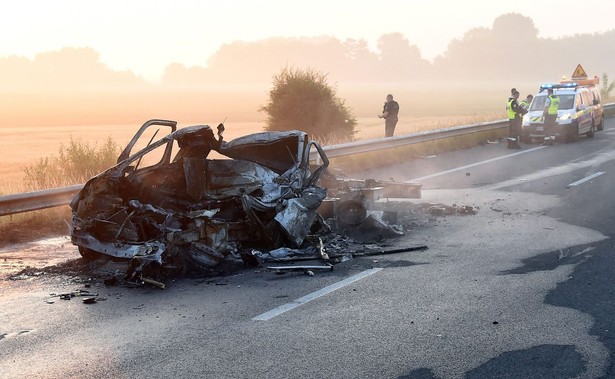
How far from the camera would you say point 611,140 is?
84.5 feet

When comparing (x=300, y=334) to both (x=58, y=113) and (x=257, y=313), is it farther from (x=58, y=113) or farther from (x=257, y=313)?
(x=58, y=113)

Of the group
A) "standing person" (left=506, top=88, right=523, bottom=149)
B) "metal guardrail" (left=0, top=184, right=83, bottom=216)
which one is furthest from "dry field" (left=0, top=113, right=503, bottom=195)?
"standing person" (left=506, top=88, right=523, bottom=149)

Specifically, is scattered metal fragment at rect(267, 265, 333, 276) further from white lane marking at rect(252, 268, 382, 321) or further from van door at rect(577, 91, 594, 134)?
van door at rect(577, 91, 594, 134)

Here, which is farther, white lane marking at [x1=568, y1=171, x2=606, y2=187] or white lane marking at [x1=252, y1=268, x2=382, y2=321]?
white lane marking at [x1=568, y1=171, x2=606, y2=187]

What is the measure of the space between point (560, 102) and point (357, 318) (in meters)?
21.7

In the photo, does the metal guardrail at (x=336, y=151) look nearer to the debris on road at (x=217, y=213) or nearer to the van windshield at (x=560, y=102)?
the van windshield at (x=560, y=102)

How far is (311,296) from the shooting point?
7449mm

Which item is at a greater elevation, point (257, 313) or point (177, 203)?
point (177, 203)

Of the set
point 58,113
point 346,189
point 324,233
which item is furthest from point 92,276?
point 58,113

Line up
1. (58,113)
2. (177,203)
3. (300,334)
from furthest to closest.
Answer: (58,113), (177,203), (300,334)

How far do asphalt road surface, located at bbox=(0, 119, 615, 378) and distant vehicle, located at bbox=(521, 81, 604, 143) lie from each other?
14.9m

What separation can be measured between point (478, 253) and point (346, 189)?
2740mm

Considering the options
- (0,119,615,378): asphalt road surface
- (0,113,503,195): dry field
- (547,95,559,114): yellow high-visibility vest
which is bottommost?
(0,119,615,378): asphalt road surface

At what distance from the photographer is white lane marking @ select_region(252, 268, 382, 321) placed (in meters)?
6.81
